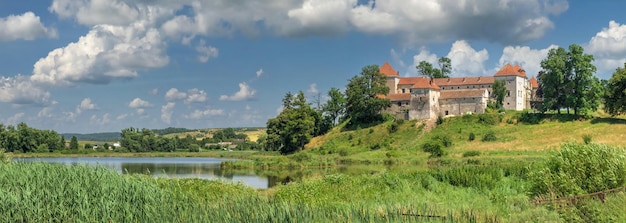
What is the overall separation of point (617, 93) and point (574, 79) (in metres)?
8.07

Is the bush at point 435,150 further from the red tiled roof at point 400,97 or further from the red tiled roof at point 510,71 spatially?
the red tiled roof at point 510,71

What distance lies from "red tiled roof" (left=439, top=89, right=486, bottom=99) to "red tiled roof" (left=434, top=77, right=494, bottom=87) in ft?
20.1

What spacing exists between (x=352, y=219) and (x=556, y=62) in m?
76.2

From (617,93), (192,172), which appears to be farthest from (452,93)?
(192,172)

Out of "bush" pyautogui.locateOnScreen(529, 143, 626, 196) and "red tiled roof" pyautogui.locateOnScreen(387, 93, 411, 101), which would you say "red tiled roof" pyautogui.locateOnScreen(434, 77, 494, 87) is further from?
"bush" pyautogui.locateOnScreen(529, 143, 626, 196)

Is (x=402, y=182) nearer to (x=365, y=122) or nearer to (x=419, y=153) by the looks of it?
(x=419, y=153)

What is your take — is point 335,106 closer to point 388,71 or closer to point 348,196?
point 388,71

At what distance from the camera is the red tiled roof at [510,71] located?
103250 mm

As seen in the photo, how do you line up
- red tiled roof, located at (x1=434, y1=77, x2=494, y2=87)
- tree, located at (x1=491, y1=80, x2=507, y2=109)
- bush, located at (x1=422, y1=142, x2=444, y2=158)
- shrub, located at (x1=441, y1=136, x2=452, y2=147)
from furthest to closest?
red tiled roof, located at (x1=434, y1=77, x2=494, y2=87), tree, located at (x1=491, y1=80, x2=507, y2=109), shrub, located at (x1=441, y1=136, x2=452, y2=147), bush, located at (x1=422, y1=142, x2=444, y2=158)

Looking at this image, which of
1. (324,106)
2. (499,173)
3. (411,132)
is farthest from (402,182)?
(324,106)

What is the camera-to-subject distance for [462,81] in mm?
105562

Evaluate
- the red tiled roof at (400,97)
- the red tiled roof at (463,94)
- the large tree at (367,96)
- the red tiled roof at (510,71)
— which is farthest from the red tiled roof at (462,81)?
the large tree at (367,96)

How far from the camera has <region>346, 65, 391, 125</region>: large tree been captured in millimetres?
94688

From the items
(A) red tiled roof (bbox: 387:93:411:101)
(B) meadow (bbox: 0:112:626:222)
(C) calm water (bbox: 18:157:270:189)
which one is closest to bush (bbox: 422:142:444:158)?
(C) calm water (bbox: 18:157:270:189)
